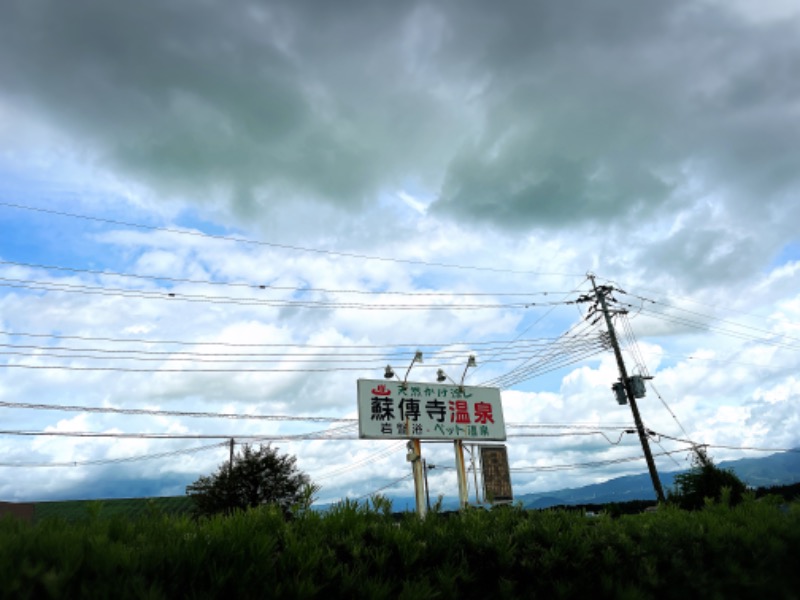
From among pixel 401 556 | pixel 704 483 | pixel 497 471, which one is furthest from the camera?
pixel 497 471

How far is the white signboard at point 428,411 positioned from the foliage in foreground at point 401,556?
13.9 m

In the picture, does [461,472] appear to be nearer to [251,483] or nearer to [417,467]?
[417,467]

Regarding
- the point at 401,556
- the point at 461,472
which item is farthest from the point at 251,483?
the point at 401,556

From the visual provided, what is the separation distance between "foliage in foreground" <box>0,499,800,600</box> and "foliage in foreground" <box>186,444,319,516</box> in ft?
88.2

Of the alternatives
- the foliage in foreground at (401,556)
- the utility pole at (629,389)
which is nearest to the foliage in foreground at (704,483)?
the utility pole at (629,389)

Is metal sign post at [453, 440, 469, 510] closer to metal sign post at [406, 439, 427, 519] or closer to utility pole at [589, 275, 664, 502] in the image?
metal sign post at [406, 439, 427, 519]

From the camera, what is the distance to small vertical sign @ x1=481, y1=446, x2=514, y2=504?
2119cm

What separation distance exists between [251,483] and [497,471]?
1559cm

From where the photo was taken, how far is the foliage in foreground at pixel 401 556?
316 centimetres

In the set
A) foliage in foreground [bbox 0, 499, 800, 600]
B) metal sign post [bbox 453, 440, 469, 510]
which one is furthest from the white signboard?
foliage in foreground [bbox 0, 499, 800, 600]

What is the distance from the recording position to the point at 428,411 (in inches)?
816

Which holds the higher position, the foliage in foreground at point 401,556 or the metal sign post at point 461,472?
the metal sign post at point 461,472

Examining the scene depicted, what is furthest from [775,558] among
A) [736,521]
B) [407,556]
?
[407,556]

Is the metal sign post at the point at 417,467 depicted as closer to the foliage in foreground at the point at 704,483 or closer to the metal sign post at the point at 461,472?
the metal sign post at the point at 461,472
